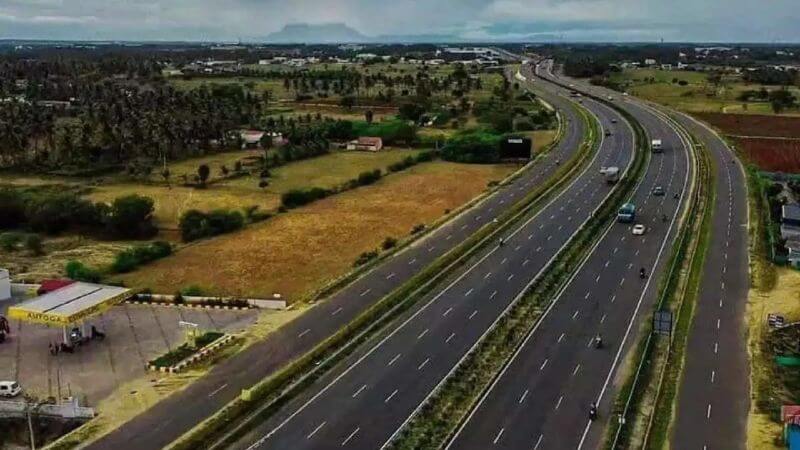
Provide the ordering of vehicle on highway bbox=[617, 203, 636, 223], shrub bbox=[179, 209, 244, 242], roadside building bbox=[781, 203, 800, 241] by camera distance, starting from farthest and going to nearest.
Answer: vehicle on highway bbox=[617, 203, 636, 223] → shrub bbox=[179, 209, 244, 242] → roadside building bbox=[781, 203, 800, 241]

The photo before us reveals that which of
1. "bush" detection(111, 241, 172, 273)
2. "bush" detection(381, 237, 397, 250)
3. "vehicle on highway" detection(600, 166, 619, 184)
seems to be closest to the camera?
"bush" detection(111, 241, 172, 273)

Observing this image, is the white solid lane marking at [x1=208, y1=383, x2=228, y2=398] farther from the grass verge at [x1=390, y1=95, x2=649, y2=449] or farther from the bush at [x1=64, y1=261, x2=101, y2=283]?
the bush at [x1=64, y1=261, x2=101, y2=283]

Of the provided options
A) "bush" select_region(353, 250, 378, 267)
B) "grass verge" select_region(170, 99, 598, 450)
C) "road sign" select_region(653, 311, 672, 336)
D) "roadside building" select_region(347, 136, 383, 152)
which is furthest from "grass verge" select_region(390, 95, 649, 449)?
"roadside building" select_region(347, 136, 383, 152)

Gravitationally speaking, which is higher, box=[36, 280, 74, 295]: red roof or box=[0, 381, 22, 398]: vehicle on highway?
box=[36, 280, 74, 295]: red roof

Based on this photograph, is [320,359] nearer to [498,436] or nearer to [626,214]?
[498,436]

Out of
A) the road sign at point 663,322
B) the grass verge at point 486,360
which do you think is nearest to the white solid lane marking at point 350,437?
the grass verge at point 486,360

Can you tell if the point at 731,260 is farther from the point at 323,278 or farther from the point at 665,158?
the point at 665,158

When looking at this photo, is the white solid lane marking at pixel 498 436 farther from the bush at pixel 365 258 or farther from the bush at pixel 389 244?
the bush at pixel 389 244

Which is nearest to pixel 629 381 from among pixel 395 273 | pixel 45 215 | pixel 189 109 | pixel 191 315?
pixel 395 273
